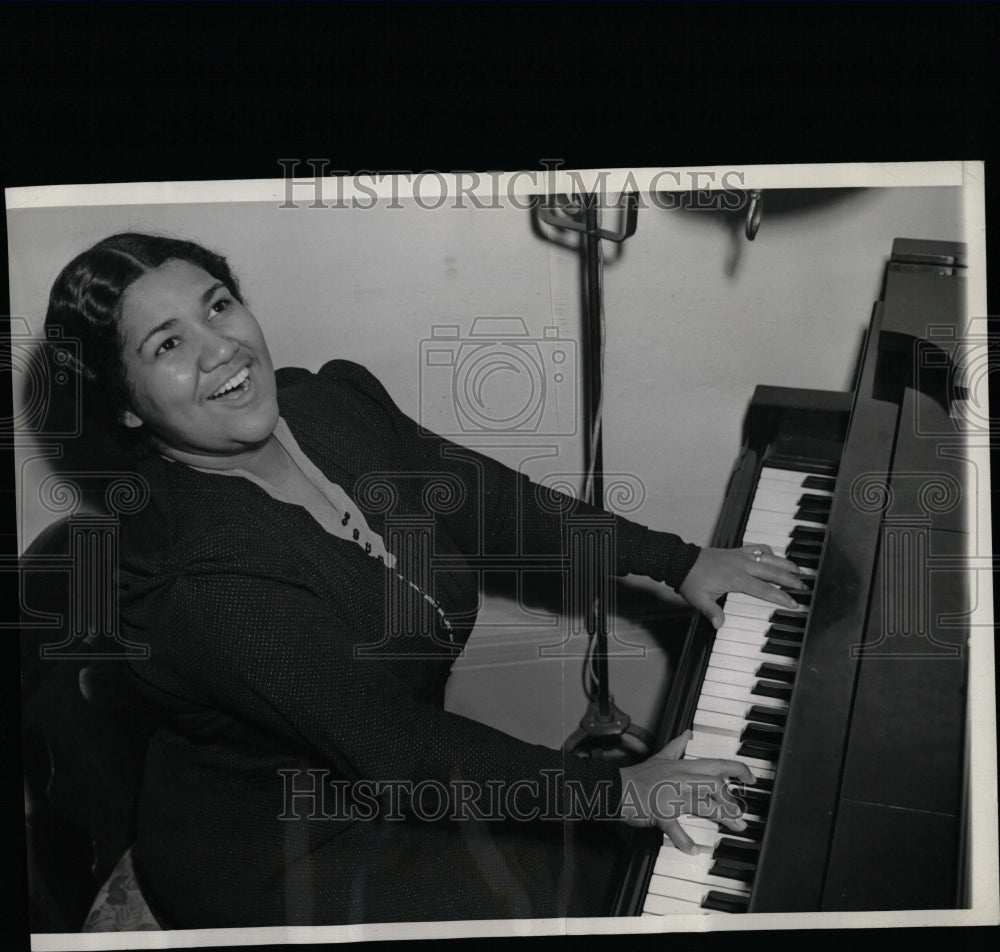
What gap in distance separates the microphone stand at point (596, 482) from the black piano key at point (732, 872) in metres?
0.45

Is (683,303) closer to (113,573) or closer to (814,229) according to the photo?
(814,229)

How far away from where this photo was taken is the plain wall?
8.34ft

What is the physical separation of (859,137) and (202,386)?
154 centimetres

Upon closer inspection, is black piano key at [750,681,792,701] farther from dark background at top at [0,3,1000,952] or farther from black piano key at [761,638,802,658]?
dark background at top at [0,3,1000,952]

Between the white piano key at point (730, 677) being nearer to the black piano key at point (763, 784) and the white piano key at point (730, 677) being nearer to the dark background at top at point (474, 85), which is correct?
the black piano key at point (763, 784)

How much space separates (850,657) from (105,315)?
169 cm

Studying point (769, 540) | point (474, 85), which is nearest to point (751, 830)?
point (769, 540)

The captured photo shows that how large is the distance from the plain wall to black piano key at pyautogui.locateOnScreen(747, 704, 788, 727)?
0.36 meters

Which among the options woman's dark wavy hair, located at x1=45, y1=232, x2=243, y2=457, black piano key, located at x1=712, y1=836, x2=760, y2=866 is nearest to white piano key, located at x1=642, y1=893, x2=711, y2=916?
black piano key, located at x1=712, y1=836, x2=760, y2=866

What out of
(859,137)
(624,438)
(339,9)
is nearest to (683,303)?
(624,438)

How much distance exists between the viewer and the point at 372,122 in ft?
8.24

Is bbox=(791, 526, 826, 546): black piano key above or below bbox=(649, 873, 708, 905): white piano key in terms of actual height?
above

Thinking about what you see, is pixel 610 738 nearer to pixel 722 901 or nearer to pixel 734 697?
pixel 734 697

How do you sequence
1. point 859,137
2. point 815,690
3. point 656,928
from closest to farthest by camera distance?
point 815,690
point 656,928
point 859,137
